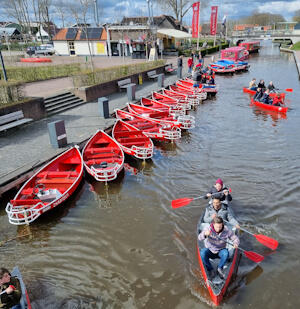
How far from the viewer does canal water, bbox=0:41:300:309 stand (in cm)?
584

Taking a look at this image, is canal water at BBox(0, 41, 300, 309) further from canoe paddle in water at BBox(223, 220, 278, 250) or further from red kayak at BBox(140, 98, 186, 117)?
red kayak at BBox(140, 98, 186, 117)

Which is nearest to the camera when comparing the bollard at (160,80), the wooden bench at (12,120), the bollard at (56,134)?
the bollard at (56,134)

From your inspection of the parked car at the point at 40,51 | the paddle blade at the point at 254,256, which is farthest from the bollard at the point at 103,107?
the parked car at the point at 40,51

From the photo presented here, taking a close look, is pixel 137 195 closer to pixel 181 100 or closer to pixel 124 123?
pixel 124 123

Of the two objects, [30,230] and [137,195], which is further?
[137,195]

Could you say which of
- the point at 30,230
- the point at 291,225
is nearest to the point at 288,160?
the point at 291,225

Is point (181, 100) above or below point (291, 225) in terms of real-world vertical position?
above

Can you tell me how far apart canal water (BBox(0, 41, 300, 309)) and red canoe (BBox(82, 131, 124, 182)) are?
60 cm

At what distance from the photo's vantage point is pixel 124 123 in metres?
13.7

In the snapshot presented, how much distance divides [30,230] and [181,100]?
13.6 metres

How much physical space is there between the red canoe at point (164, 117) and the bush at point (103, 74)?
4.24 meters

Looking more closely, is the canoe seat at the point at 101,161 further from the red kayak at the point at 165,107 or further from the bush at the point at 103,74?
the bush at the point at 103,74

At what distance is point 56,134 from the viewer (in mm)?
10781

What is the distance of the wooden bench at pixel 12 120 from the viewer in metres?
12.3
